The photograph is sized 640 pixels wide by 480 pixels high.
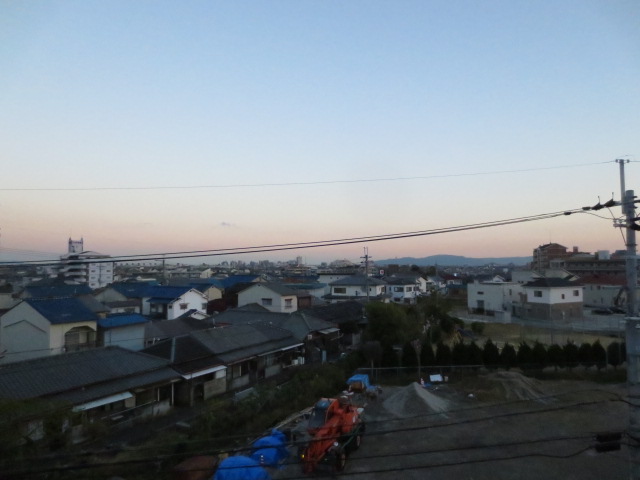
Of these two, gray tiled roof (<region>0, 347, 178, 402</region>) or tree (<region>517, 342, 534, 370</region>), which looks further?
tree (<region>517, 342, 534, 370</region>)

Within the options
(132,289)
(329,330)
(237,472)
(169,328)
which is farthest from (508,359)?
(132,289)

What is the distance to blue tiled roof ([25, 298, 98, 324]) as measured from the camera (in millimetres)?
18500

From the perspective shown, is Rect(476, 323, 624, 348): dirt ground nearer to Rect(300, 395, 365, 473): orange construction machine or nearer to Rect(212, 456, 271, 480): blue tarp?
Rect(300, 395, 365, 473): orange construction machine

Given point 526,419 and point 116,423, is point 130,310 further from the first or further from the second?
point 526,419

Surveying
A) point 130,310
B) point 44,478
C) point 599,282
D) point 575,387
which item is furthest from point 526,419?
point 599,282

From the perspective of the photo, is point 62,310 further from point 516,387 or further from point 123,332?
point 516,387

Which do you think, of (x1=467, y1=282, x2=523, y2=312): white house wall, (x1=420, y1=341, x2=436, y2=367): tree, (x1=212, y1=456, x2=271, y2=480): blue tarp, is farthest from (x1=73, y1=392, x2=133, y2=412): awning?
(x1=467, y1=282, x2=523, y2=312): white house wall

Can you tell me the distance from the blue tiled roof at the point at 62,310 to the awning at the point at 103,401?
8383 millimetres

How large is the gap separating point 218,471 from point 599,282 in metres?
43.1

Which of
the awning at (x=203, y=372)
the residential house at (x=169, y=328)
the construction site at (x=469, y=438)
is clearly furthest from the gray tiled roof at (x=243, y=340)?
the construction site at (x=469, y=438)

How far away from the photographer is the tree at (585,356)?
692 inches

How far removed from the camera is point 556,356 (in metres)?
17.8

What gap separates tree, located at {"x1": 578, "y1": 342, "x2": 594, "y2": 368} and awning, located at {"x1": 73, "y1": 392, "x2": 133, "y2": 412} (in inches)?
698

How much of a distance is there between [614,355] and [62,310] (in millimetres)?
24765
